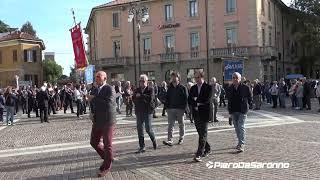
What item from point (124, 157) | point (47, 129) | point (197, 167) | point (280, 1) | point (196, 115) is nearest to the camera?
A: point (197, 167)

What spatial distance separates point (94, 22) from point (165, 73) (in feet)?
39.7

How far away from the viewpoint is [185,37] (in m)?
54.2

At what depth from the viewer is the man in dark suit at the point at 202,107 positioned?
10.6 meters

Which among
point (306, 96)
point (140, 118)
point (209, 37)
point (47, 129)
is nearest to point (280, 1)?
point (209, 37)

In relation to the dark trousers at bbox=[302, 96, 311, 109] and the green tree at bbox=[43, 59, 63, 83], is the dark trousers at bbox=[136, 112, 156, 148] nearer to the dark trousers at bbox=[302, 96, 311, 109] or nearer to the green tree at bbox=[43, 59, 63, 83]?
the dark trousers at bbox=[302, 96, 311, 109]

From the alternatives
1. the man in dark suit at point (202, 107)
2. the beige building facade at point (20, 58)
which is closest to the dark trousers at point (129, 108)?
the man in dark suit at point (202, 107)

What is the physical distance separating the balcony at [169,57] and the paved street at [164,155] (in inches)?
1435

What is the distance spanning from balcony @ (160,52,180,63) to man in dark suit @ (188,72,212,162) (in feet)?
141

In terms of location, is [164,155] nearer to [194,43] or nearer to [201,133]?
[201,133]

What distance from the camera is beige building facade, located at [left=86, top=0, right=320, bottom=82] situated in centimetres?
5047

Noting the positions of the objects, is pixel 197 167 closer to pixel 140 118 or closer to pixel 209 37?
pixel 140 118

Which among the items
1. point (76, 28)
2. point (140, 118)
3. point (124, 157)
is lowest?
point (124, 157)

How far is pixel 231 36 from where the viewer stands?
168 ft

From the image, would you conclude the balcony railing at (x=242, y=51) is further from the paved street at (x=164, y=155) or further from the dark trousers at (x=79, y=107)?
the paved street at (x=164, y=155)
